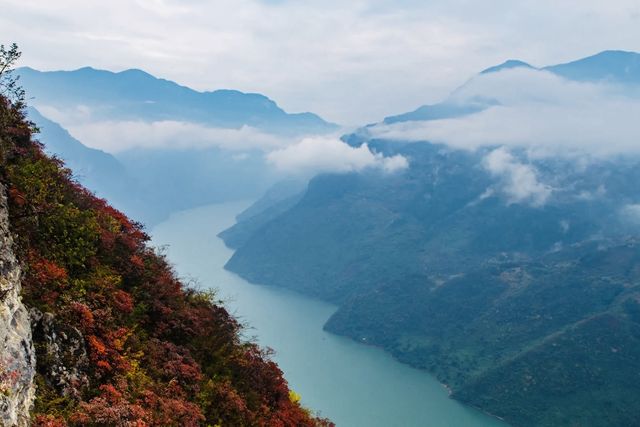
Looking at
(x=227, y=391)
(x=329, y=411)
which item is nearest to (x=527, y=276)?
(x=329, y=411)

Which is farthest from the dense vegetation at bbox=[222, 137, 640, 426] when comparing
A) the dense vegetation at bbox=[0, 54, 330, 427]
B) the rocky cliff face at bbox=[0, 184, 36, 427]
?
the rocky cliff face at bbox=[0, 184, 36, 427]

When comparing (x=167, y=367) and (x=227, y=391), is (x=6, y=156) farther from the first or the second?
(x=227, y=391)

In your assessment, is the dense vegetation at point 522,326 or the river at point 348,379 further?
the dense vegetation at point 522,326

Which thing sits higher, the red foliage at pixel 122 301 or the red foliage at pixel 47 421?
the red foliage at pixel 122 301

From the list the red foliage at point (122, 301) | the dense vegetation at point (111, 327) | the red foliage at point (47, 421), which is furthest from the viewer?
the red foliage at point (122, 301)

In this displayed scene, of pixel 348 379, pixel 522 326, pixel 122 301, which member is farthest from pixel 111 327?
pixel 522 326

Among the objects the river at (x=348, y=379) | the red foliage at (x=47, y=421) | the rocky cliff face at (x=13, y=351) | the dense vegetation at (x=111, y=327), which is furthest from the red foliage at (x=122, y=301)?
the river at (x=348, y=379)

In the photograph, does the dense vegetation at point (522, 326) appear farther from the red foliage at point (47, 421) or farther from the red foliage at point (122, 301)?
the red foliage at point (47, 421)
